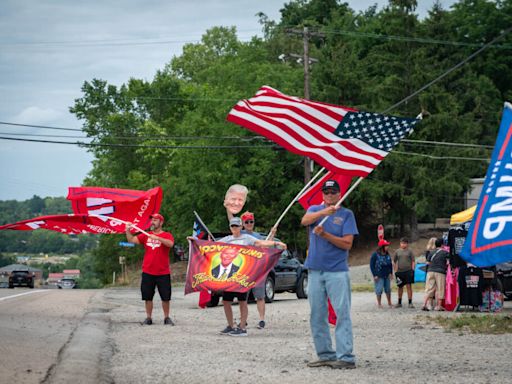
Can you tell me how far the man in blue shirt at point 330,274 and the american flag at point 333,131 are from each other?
0.94 m

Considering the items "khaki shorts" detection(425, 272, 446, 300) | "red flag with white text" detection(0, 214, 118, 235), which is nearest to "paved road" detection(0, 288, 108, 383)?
"red flag with white text" detection(0, 214, 118, 235)

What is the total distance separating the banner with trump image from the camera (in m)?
14.5

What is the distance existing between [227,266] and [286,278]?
12.3 meters

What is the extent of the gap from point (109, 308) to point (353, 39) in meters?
57.6

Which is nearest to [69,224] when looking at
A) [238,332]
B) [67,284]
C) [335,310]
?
[238,332]

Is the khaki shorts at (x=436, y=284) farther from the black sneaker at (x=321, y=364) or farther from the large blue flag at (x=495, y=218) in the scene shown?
the large blue flag at (x=495, y=218)

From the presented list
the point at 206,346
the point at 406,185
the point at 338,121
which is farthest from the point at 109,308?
the point at 406,185

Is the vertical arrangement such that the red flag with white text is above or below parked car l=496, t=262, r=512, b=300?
above

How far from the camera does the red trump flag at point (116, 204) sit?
59.4 feet

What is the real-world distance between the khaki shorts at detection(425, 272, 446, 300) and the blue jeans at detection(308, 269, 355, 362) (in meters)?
11.4

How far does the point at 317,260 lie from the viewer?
10.1 m

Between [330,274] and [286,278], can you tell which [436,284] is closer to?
[286,278]

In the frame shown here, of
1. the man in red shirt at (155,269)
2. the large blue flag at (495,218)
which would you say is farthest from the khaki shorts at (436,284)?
the large blue flag at (495,218)

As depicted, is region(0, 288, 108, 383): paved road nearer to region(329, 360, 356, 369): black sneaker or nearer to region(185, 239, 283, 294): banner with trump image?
region(185, 239, 283, 294): banner with trump image
